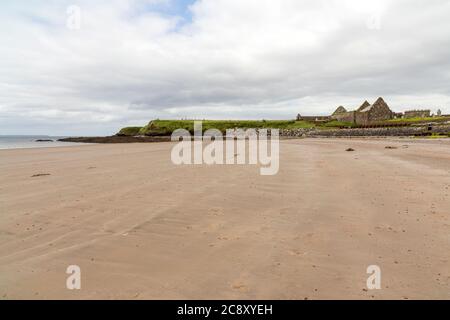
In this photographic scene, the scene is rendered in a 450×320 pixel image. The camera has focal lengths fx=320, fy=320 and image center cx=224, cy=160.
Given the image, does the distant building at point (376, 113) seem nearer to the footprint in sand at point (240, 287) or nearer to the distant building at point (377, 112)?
the distant building at point (377, 112)

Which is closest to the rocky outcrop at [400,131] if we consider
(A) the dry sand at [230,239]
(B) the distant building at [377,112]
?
(B) the distant building at [377,112]

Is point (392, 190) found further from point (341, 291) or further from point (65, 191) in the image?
point (65, 191)

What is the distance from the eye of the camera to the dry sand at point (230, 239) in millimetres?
4047

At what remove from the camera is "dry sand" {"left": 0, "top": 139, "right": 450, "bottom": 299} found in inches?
159

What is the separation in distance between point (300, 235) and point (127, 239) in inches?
123

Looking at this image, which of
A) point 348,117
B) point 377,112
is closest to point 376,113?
point 377,112

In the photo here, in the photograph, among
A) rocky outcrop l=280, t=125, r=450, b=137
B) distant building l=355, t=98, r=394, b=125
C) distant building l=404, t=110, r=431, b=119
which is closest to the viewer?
rocky outcrop l=280, t=125, r=450, b=137

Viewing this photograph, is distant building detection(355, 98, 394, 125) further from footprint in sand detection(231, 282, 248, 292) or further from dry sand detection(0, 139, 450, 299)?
footprint in sand detection(231, 282, 248, 292)

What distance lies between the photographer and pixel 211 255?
501 cm

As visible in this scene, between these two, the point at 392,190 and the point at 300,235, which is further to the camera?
the point at 392,190

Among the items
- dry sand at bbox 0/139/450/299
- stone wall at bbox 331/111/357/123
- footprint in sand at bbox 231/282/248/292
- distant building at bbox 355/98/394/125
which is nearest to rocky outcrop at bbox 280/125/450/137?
distant building at bbox 355/98/394/125

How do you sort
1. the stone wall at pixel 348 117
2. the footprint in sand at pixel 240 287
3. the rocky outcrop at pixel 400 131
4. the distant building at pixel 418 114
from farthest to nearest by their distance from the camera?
1. the stone wall at pixel 348 117
2. the distant building at pixel 418 114
3. the rocky outcrop at pixel 400 131
4. the footprint in sand at pixel 240 287
